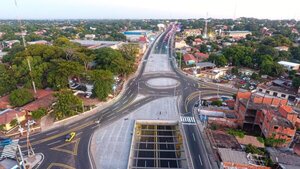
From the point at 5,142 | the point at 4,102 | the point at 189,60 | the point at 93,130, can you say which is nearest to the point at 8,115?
the point at 5,142

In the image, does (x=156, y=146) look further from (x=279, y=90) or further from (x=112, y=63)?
(x=279, y=90)

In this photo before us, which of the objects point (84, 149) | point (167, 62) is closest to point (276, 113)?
point (84, 149)

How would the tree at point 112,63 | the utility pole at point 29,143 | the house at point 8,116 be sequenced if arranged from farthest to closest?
the tree at point 112,63 < the house at point 8,116 < the utility pole at point 29,143

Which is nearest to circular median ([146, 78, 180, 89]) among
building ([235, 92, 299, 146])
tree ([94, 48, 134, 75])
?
tree ([94, 48, 134, 75])

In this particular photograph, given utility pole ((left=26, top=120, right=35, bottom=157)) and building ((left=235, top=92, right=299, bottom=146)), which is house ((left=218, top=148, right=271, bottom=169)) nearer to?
building ((left=235, top=92, right=299, bottom=146))

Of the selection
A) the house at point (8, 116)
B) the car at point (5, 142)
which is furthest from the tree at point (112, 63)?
the car at point (5, 142)

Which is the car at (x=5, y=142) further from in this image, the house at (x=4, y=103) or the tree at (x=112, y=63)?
the tree at (x=112, y=63)

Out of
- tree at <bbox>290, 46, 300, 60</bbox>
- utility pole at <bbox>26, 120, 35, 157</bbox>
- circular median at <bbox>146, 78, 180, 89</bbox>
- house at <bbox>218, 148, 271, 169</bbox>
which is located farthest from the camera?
tree at <bbox>290, 46, 300, 60</bbox>
